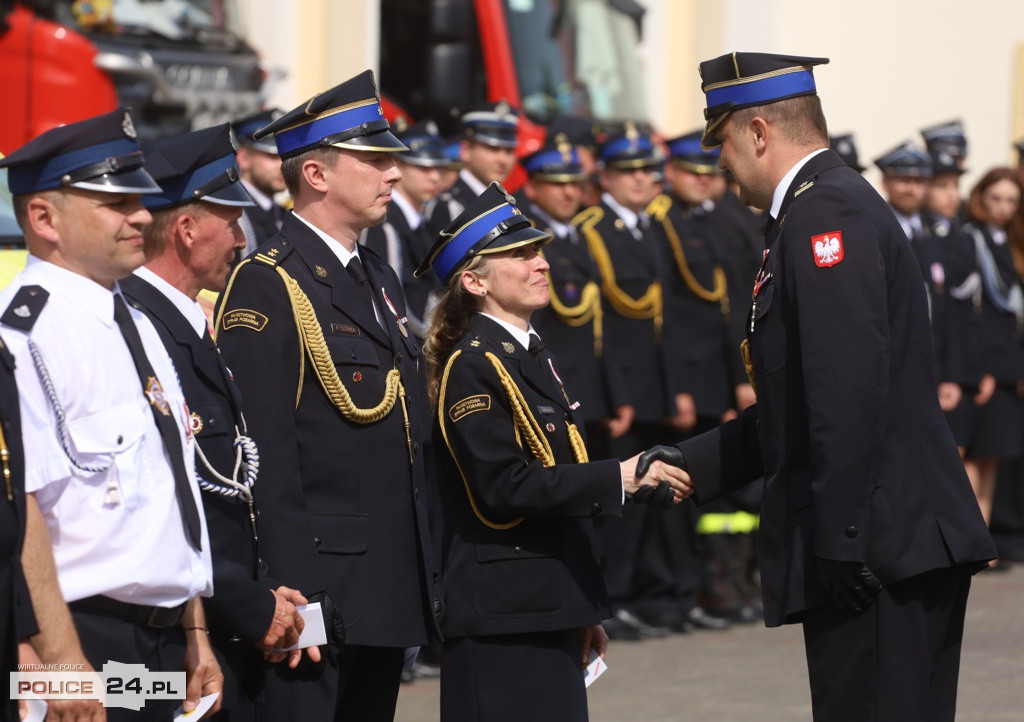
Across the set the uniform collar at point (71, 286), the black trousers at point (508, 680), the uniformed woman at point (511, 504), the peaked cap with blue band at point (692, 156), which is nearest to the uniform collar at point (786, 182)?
the uniformed woman at point (511, 504)

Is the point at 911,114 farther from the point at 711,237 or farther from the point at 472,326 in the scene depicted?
the point at 472,326

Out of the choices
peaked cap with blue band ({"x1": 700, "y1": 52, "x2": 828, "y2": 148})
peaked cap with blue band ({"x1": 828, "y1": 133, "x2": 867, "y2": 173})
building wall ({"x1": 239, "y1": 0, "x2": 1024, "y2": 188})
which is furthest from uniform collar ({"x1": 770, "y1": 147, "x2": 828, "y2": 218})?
building wall ({"x1": 239, "y1": 0, "x2": 1024, "y2": 188})

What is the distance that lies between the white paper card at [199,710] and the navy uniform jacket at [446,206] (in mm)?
4637

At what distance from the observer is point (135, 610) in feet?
11.6

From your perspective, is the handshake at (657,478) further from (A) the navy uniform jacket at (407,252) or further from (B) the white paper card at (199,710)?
(A) the navy uniform jacket at (407,252)

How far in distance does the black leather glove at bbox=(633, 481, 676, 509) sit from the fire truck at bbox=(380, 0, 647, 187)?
6.47 m

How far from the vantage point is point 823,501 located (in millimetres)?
4152

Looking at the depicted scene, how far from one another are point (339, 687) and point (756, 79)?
179 cm

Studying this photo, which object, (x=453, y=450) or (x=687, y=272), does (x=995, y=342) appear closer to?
(x=687, y=272)

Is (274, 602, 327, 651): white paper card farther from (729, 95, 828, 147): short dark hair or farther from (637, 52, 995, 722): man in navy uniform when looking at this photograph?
(729, 95, 828, 147): short dark hair

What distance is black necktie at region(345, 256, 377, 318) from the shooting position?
4.67m

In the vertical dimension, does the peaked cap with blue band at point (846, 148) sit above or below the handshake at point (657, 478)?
above

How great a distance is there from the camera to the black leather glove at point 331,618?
4.33m

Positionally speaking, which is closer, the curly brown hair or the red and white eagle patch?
the red and white eagle patch
